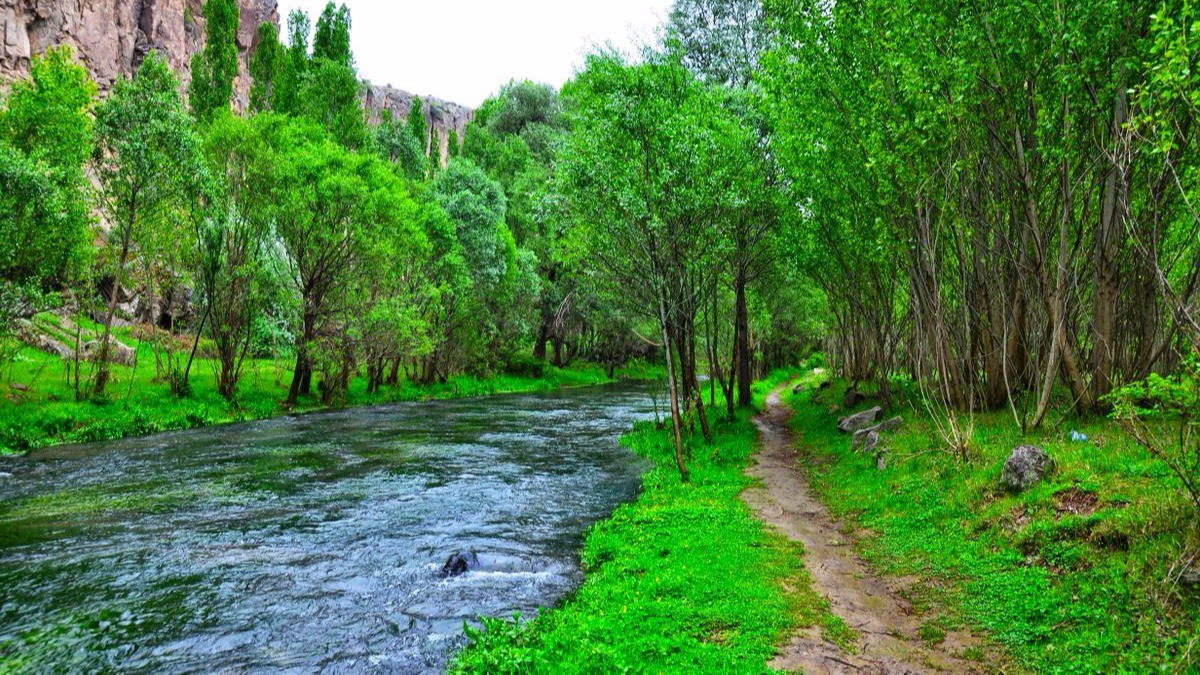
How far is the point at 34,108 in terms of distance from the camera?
87.7ft

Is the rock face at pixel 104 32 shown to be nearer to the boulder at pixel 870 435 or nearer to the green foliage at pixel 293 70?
the green foliage at pixel 293 70

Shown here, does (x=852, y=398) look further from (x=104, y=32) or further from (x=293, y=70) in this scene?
(x=104, y=32)

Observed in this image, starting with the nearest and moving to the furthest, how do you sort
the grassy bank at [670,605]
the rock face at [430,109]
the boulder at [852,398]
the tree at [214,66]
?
the grassy bank at [670,605]
the boulder at [852,398]
the tree at [214,66]
the rock face at [430,109]

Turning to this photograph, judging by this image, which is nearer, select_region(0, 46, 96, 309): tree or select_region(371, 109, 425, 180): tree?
select_region(0, 46, 96, 309): tree

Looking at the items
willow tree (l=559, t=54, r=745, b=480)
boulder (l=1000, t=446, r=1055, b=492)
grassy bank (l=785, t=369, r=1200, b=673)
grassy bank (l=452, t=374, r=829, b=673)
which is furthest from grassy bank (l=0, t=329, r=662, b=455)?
boulder (l=1000, t=446, r=1055, b=492)

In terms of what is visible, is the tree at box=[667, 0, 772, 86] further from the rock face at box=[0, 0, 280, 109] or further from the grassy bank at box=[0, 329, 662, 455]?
the rock face at box=[0, 0, 280, 109]

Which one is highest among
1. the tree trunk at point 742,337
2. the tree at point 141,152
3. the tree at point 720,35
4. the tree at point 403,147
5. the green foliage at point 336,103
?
the green foliage at point 336,103

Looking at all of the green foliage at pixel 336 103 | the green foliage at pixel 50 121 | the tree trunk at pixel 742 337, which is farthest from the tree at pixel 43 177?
the green foliage at pixel 336 103

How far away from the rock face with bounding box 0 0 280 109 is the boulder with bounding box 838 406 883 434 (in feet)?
186

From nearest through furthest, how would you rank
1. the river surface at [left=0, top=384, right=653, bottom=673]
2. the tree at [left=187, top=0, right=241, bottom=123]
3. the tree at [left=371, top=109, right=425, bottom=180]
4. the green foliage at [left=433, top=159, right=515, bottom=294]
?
the river surface at [left=0, top=384, right=653, bottom=673]
the green foliage at [left=433, top=159, right=515, bottom=294]
the tree at [left=371, top=109, right=425, bottom=180]
the tree at [left=187, top=0, right=241, bottom=123]

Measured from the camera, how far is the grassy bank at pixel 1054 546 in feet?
23.7

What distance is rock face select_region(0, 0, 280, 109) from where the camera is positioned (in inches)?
2365

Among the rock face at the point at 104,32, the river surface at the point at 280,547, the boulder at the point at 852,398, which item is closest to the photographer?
the river surface at the point at 280,547

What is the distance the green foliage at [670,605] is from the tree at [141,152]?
89.2 ft
